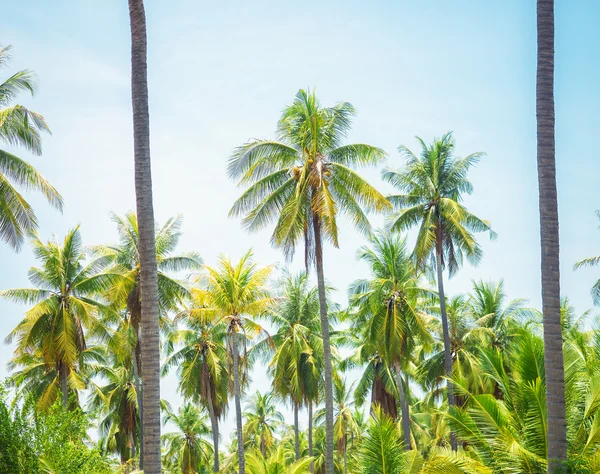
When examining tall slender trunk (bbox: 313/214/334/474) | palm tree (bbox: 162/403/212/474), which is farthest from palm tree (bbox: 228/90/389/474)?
palm tree (bbox: 162/403/212/474)

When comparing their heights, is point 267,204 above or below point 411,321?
above

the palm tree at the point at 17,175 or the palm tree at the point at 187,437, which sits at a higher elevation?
the palm tree at the point at 17,175

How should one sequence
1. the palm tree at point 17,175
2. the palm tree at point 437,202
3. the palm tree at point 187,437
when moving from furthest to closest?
the palm tree at point 187,437
the palm tree at point 437,202
the palm tree at point 17,175

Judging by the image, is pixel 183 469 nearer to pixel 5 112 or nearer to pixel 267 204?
pixel 267 204

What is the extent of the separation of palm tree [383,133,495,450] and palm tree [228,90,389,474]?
730 centimetres

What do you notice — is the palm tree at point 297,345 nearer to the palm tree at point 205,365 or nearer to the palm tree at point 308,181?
the palm tree at point 205,365

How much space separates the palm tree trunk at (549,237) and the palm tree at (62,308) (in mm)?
22807

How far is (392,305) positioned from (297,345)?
6059 millimetres

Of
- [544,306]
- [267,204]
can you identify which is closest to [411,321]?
[267,204]

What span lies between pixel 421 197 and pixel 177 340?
14.2m

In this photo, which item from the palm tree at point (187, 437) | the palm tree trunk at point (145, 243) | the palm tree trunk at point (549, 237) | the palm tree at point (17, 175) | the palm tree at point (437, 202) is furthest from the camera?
the palm tree at point (187, 437)

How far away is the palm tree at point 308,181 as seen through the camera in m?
27.5

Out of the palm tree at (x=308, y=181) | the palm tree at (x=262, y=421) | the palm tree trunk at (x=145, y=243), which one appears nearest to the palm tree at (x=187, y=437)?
the palm tree at (x=262, y=421)

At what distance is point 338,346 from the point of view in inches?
1845
